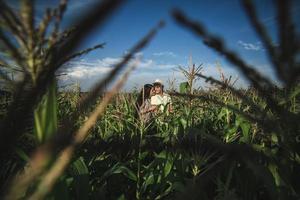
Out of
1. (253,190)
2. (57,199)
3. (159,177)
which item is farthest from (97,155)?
(57,199)

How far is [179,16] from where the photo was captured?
36 centimetres

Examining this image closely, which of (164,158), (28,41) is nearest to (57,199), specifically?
(28,41)

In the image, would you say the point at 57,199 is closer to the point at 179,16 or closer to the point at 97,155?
the point at 179,16

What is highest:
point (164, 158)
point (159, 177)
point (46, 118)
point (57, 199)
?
point (46, 118)

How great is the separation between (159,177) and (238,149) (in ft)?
6.06

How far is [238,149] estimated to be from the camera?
37cm

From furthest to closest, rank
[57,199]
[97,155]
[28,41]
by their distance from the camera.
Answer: [97,155], [57,199], [28,41]

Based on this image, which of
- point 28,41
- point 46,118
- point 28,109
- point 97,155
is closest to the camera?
point 28,109

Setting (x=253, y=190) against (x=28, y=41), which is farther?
(x=253, y=190)

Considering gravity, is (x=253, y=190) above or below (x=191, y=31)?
below

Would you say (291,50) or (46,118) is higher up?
(291,50)

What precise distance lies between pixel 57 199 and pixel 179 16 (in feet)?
2.50

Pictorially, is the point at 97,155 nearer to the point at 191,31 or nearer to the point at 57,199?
the point at 57,199

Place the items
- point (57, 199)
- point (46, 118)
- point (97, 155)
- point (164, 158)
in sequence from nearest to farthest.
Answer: point (46, 118)
point (57, 199)
point (164, 158)
point (97, 155)
